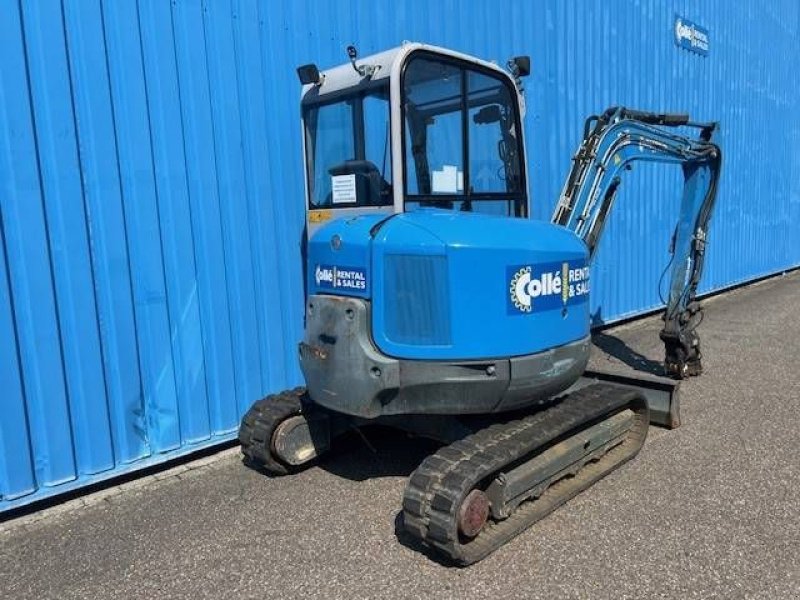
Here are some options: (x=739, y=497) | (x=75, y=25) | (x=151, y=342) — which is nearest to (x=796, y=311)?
(x=739, y=497)

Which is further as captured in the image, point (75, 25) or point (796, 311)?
point (796, 311)

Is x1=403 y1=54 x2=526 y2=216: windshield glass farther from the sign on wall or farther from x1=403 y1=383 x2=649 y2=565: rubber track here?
the sign on wall

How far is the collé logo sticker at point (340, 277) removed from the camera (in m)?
3.57

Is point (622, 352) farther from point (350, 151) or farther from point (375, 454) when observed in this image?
point (350, 151)

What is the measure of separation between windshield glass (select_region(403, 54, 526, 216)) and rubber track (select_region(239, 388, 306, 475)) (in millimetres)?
1535

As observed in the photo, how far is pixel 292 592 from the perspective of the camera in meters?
3.07

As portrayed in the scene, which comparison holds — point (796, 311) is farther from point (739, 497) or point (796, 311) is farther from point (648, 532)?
point (648, 532)

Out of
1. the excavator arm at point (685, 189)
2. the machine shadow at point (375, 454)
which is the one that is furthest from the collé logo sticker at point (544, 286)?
the machine shadow at point (375, 454)

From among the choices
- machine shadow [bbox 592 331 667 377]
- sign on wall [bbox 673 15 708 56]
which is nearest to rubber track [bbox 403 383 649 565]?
machine shadow [bbox 592 331 667 377]

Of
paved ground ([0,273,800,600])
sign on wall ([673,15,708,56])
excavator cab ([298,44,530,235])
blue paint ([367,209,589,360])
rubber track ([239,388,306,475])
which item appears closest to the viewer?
paved ground ([0,273,800,600])

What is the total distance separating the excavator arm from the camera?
526 cm

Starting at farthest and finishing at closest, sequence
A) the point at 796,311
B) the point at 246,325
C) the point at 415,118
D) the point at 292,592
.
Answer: the point at 796,311, the point at 246,325, the point at 415,118, the point at 292,592

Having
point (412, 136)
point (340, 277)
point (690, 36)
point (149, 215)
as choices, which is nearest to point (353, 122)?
point (412, 136)

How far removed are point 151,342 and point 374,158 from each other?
199 centimetres
